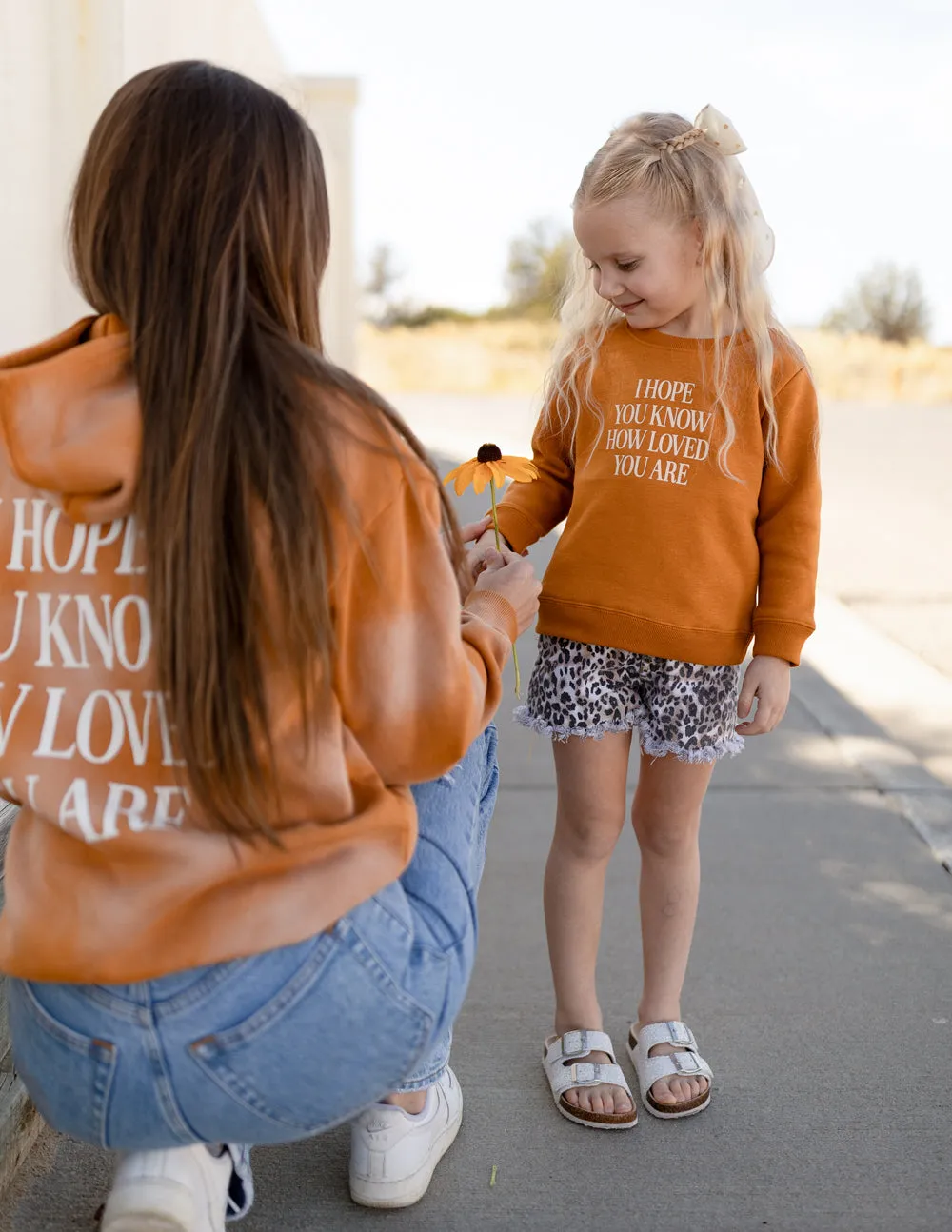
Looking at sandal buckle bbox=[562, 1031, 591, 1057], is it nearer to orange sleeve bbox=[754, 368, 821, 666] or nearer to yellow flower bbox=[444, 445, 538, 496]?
orange sleeve bbox=[754, 368, 821, 666]

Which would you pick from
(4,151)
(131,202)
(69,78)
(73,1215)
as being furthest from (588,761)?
(69,78)

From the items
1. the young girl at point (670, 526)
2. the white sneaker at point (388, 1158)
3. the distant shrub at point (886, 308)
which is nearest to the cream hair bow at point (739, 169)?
the young girl at point (670, 526)

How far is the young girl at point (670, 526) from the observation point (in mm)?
2246

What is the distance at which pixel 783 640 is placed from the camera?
2.24 metres

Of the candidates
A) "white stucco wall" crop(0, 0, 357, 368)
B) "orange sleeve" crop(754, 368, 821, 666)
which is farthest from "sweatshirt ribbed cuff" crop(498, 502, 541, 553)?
"white stucco wall" crop(0, 0, 357, 368)

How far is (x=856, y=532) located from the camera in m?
8.90

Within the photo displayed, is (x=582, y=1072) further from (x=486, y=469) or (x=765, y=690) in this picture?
(x=486, y=469)

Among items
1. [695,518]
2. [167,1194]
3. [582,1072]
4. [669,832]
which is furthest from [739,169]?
[167,1194]

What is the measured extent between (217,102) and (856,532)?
26.0 ft

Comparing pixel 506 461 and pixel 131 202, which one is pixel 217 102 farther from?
pixel 506 461

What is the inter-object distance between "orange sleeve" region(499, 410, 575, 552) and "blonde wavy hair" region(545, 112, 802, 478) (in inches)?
13.8

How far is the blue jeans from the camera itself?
59.4 inches

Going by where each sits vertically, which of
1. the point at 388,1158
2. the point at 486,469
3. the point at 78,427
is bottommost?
the point at 388,1158

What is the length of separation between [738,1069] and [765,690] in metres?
0.74
